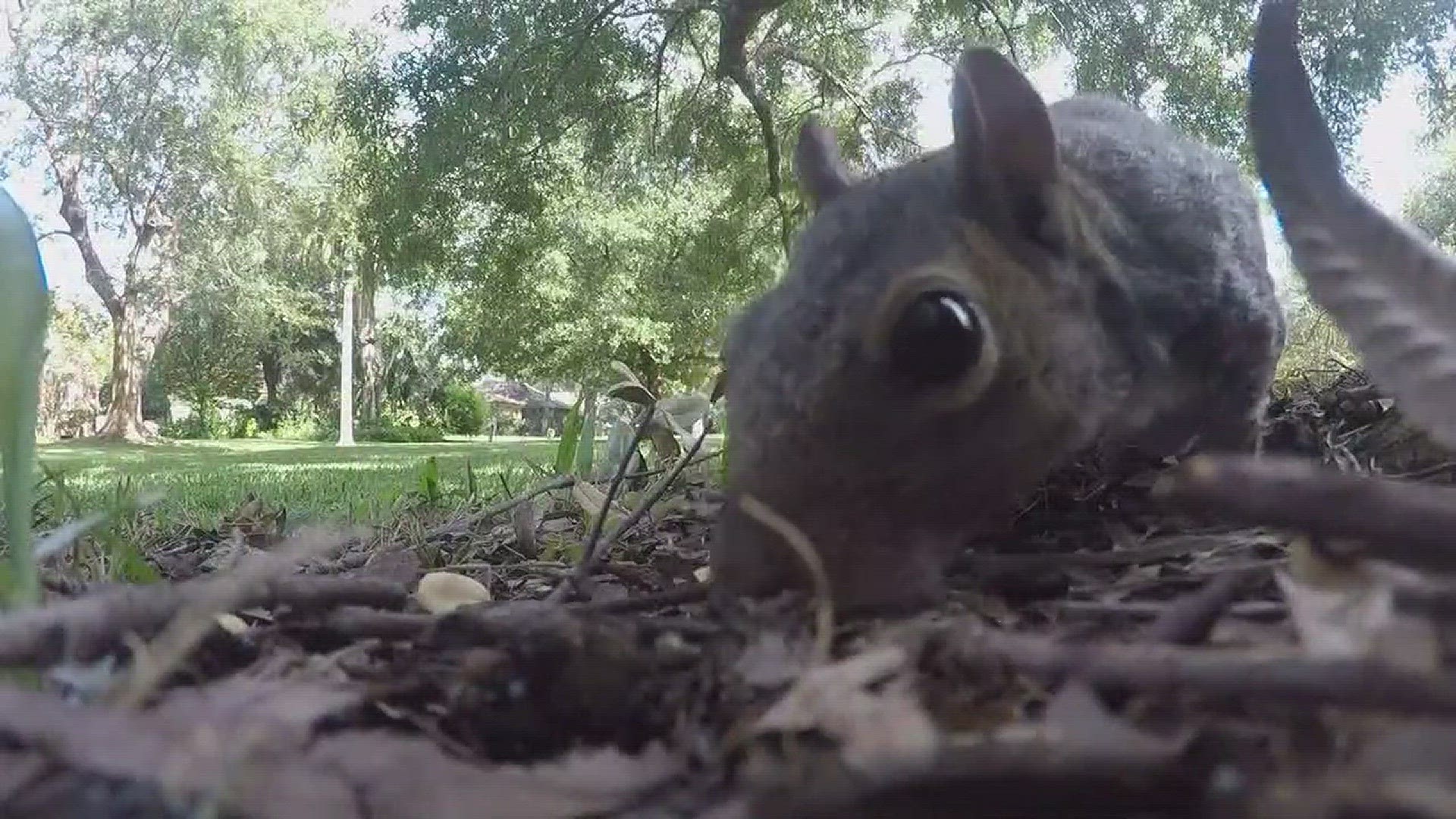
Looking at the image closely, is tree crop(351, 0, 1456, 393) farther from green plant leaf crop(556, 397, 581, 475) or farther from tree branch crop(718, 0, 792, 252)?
green plant leaf crop(556, 397, 581, 475)

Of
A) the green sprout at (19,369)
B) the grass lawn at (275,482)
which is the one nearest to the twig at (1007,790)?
the green sprout at (19,369)

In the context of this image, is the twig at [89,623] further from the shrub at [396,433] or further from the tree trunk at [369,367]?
the tree trunk at [369,367]

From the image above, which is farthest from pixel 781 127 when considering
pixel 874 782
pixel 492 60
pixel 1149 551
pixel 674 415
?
pixel 874 782

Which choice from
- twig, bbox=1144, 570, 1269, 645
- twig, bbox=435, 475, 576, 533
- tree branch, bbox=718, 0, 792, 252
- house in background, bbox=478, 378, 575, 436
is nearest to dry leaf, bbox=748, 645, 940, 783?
twig, bbox=1144, 570, 1269, 645

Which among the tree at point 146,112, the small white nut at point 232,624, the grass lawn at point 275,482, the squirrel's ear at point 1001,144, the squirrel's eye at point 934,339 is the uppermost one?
the tree at point 146,112

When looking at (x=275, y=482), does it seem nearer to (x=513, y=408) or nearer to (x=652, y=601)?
(x=652, y=601)

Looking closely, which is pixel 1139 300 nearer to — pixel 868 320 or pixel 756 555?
pixel 868 320
